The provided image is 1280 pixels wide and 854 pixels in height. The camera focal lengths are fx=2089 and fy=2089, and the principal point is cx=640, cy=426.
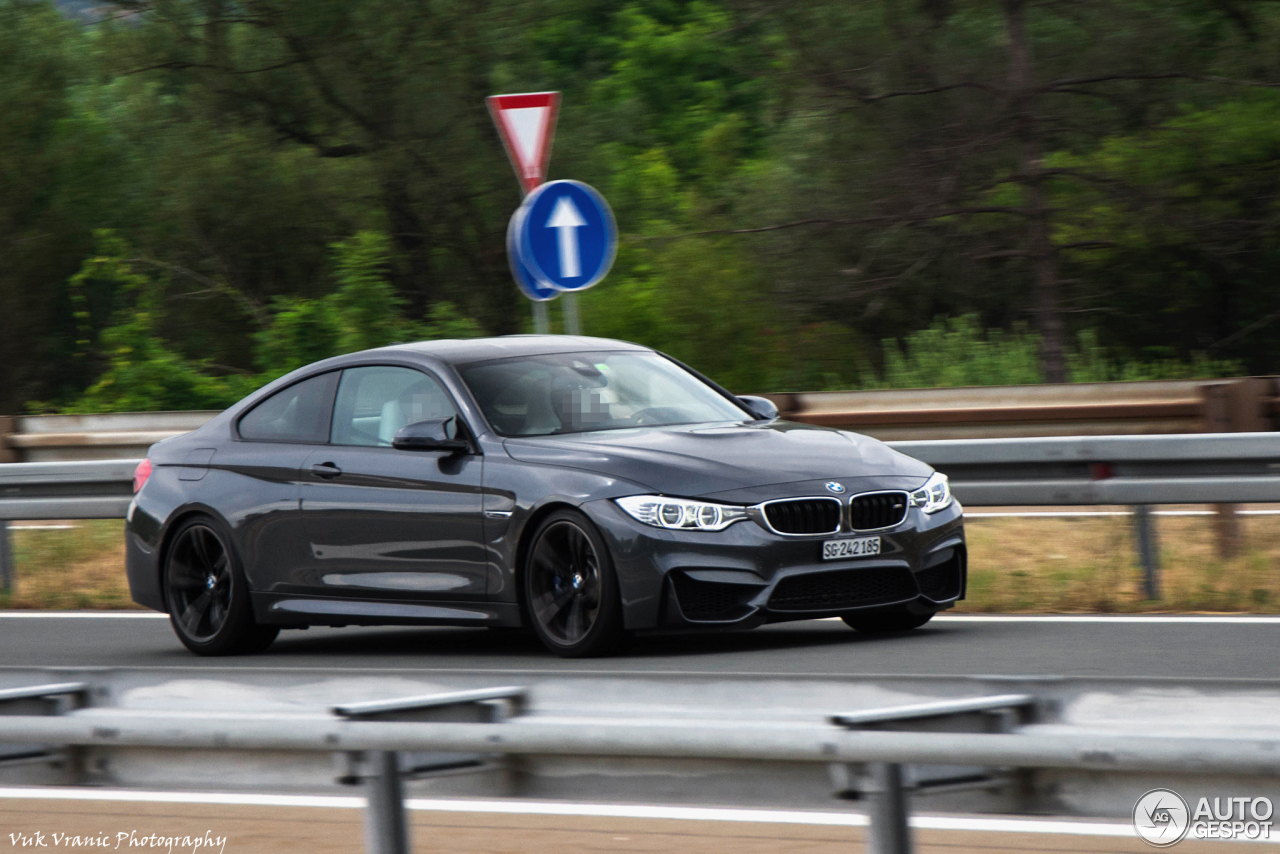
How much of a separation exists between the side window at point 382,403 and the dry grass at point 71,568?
145 inches

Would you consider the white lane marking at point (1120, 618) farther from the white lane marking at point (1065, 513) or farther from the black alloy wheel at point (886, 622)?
the white lane marking at point (1065, 513)

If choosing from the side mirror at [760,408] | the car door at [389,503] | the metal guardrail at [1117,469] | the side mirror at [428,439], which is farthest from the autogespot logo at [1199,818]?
the metal guardrail at [1117,469]

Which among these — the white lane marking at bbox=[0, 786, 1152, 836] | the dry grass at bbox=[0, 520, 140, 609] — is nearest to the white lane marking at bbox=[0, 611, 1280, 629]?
the white lane marking at bbox=[0, 786, 1152, 836]

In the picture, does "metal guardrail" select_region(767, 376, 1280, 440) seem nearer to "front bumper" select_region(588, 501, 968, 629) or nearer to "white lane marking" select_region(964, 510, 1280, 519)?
"white lane marking" select_region(964, 510, 1280, 519)

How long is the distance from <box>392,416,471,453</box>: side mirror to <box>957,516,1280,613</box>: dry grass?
294 cm

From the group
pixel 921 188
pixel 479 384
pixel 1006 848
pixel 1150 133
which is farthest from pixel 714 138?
pixel 1006 848

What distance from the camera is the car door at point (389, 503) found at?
357 inches

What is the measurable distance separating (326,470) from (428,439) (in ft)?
2.87

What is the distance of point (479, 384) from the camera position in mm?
9430

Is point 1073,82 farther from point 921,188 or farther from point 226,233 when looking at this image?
point 226,233

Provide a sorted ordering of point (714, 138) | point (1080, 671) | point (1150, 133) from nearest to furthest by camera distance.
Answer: point (1080, 671) < point (1150, 133) < point (714, 138)

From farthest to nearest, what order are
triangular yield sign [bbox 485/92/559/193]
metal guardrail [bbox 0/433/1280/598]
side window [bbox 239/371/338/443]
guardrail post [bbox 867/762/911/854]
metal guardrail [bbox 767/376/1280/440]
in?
triangular yield sign [bbox 485/92/559/193] < metal guardrail [bbox 767/376/1280/440] < metal guardrail [bbox 0/433/1280/598] < side window [bbox 239/371/338/443] < guardrail post [bbox 867/762/911/854]

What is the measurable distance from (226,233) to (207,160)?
96 cm

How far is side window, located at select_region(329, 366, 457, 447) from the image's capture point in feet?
31.3
